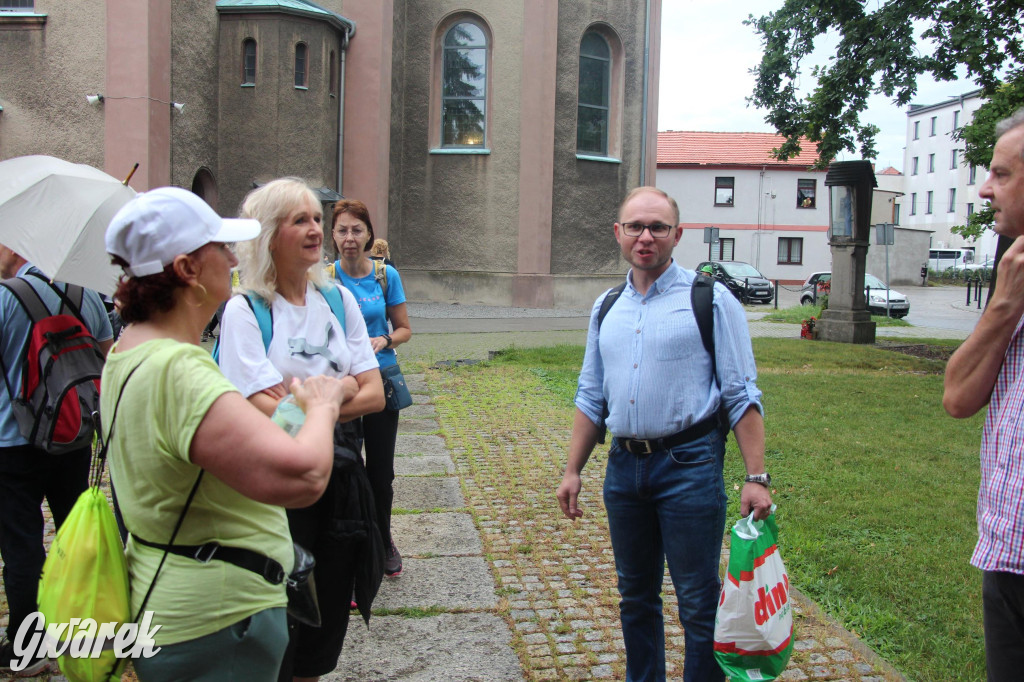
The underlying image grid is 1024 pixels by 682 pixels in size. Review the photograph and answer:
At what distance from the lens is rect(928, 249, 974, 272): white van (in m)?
60.1

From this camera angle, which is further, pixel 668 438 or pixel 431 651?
pixel 431 651

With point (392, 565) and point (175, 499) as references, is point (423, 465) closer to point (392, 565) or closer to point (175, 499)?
point (392, 565)

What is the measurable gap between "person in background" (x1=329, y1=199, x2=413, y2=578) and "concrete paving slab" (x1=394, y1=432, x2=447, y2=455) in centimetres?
295

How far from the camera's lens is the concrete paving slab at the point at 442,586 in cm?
448

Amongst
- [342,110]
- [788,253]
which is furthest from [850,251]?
[788,253]

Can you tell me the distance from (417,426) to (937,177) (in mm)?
80206

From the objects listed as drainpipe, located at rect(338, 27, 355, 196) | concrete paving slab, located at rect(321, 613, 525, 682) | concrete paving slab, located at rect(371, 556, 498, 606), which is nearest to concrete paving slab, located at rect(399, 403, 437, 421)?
concrete paving slab, located at rect(371, 556, 498, 606)

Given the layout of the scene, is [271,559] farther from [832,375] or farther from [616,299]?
[832,375]

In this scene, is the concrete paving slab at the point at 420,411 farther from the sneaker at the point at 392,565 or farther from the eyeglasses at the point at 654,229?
the eyeglasses at the point at 654,229

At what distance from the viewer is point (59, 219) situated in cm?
377

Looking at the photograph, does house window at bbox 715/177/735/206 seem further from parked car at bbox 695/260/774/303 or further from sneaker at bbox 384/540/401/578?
sneaker at bbox 384/540/401/578

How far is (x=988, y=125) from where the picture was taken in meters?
13.7

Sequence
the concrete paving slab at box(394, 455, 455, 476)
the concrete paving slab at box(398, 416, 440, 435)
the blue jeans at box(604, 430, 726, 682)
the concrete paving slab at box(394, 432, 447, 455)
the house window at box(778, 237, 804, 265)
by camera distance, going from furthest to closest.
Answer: the house window at box(778, 237, 804, 265), the concrete paving slab at box(398, 416, 440, 435), the concrete paving slab at box(394, 432, 447, 455), the concrete paving slab at box(394, 455, 455, 476), the blue jeans at box(604, 430, 726, 682)

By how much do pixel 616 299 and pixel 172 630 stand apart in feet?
6.79
